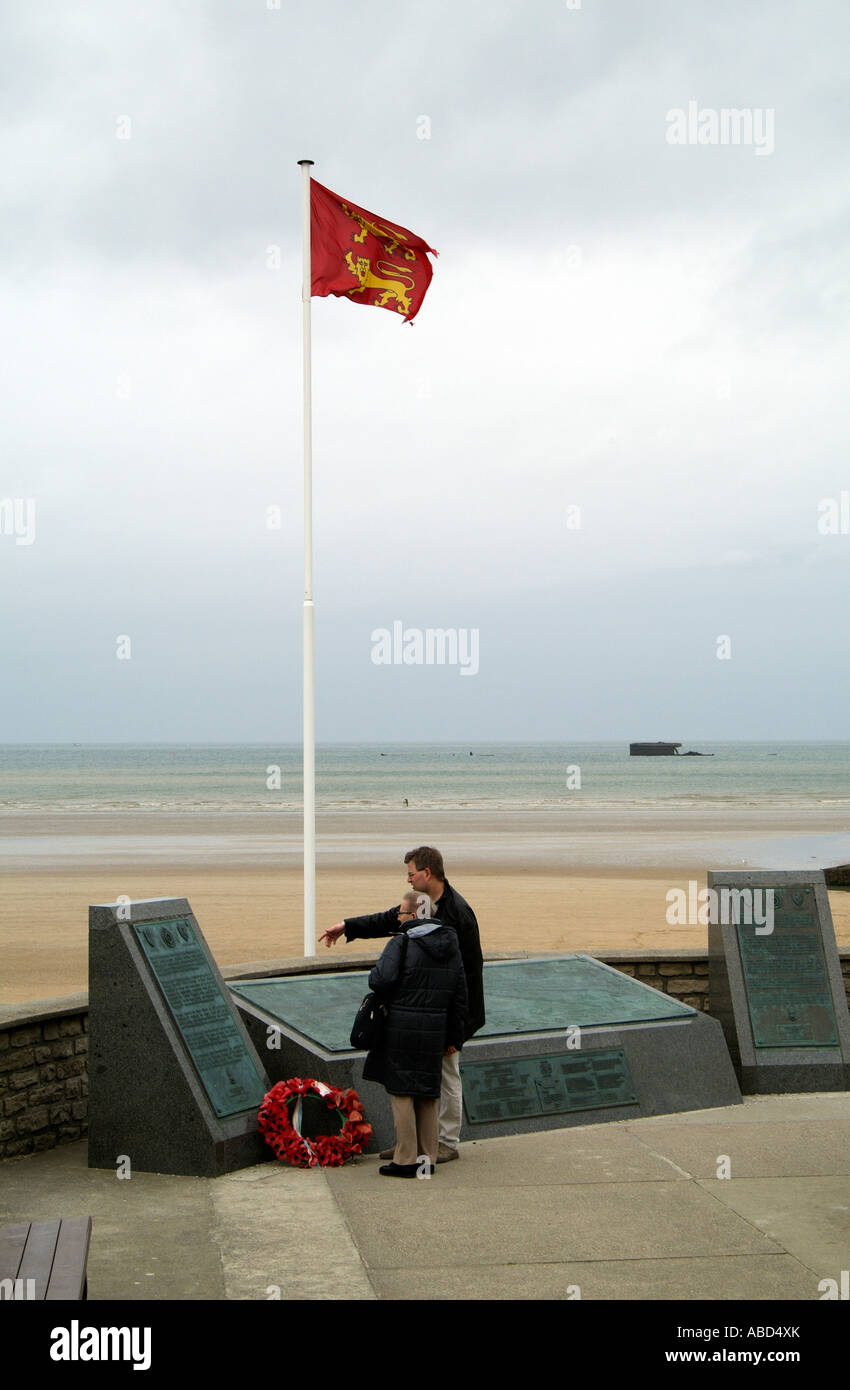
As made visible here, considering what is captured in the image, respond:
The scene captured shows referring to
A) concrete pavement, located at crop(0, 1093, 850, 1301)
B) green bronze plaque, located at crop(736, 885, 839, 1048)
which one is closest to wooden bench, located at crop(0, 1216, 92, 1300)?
concrete pavement, located at crop(0, 1093, 850, 1301)

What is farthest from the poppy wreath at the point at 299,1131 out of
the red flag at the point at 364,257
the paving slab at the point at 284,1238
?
the red flag at the point at 364,257

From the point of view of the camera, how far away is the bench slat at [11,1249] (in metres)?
4.39

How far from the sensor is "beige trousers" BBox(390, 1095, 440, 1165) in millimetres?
7109

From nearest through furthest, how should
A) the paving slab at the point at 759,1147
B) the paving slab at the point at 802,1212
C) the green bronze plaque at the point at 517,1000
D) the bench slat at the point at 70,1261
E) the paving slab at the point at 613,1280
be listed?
the bench slat at the point at 70,1261
the paving slab at the point at 613,1280
the paving slab at the point at 802,1212
the paving slab at the point at 759,1147
the green bronze plaque at the point at 517,1000

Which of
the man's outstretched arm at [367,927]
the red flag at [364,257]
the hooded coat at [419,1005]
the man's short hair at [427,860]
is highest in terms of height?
the red flag at [364,257]

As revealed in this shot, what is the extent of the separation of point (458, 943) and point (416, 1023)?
508mm

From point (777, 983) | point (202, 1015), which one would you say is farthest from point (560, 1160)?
point (777, 983)

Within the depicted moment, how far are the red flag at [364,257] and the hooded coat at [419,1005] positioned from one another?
24.0ft

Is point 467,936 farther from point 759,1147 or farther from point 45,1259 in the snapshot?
point 45,1259

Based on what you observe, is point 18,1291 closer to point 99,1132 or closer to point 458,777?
point 99,1132

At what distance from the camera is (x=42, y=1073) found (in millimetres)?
7727

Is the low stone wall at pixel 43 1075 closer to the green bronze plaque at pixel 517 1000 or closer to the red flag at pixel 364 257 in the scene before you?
the green bronze plaque at pixel 517 1000

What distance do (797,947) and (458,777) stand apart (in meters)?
84.2

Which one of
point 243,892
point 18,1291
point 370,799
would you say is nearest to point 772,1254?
point 18,1291
